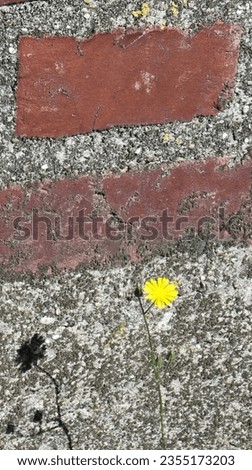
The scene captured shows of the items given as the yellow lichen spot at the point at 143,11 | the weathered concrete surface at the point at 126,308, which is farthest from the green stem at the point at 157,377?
the yellow lichen spot at the point at 143,11

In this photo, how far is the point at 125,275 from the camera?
3.83 feet

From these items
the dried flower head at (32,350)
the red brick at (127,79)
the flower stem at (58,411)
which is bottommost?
the flower stem at (58,411)

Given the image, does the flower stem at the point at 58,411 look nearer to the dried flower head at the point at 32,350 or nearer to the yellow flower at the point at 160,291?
the dried flower head at the point at 32,350

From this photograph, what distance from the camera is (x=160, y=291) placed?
3.66 feet

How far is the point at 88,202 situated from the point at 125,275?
0.52ft

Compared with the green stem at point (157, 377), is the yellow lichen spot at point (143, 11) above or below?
above

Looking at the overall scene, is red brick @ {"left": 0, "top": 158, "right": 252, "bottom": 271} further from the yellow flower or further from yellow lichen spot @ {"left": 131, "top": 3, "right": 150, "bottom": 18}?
yellow lichen spot @ {"left": 131, "top": 3, "right": 150, "bottom": 18}

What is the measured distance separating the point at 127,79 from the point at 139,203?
24 cm

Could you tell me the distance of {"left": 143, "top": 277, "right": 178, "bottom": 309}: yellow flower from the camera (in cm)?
111

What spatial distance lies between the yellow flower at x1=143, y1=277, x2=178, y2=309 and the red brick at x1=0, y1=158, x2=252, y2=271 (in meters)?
0.07

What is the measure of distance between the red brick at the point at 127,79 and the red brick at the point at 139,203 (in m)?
0.11

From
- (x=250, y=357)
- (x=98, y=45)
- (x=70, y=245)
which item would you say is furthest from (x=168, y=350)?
(x=98, y=45)

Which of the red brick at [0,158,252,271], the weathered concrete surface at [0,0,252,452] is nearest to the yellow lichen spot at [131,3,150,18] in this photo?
the weathered concrete surface at [0,0,252,452]

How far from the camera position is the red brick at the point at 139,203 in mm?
1156
